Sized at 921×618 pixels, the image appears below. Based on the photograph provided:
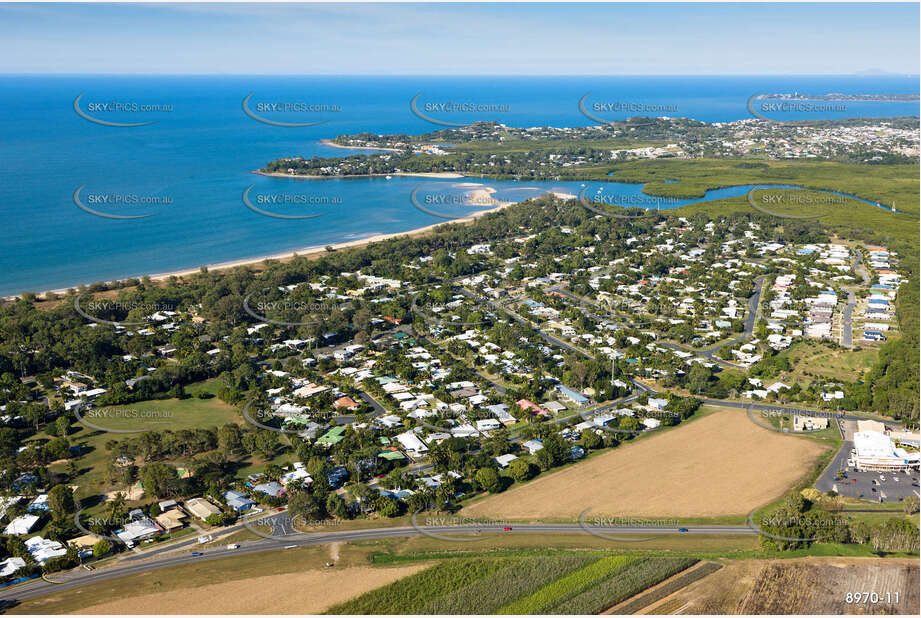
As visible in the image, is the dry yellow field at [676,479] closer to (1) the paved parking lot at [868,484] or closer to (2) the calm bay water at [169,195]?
(1) the paved parking lot at [868,484]

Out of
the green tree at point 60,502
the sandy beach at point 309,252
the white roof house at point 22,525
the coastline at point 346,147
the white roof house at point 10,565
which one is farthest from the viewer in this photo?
the coastline at point 346,147

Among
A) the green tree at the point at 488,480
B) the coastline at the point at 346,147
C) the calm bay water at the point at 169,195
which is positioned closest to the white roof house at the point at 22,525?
the green tree at the point at 488,480

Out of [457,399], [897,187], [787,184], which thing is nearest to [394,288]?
[457,399]

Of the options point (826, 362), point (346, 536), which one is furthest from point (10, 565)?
point (826, 362)

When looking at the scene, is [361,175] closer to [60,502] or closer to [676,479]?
[60,502]

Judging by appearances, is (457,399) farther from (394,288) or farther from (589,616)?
(394,288)

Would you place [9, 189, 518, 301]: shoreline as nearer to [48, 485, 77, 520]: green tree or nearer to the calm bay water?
the calm bay water
